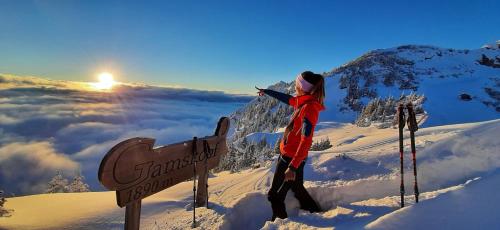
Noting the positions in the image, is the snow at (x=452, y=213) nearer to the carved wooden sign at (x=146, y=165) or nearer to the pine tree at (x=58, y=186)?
the carved wooden sign at (x=146, y=165)

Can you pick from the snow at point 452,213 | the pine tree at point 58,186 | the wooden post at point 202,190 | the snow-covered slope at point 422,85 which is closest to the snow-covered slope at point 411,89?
A: the snow-covered slope at point 422,85

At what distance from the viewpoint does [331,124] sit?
23469 mm

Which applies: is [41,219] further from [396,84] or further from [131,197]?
[396,84]

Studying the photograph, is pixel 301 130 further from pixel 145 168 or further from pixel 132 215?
pixel 132 215

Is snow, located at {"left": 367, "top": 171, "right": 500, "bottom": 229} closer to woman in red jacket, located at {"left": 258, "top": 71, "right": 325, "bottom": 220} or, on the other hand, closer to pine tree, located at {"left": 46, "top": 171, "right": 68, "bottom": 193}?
woman in red jacket, located at {"left": 258, "top": 71, "right": 325, "bottom": 220}

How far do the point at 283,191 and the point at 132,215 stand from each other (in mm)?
1757

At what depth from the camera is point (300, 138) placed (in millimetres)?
4117

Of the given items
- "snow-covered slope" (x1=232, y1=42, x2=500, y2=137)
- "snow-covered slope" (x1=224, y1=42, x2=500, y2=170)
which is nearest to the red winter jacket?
"snow-covered slope" (x1=224, y1=42, x2=500, y2=170)

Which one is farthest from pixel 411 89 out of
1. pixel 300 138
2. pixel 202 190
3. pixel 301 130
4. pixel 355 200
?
pixel 301 130

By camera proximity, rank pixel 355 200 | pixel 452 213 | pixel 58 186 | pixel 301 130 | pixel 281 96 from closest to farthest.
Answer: pixel 452 213
pixel 301 130
pixel 355 200
pixel 281 96
pixel 58 186

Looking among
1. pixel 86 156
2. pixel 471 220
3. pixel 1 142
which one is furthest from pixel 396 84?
pixel 1 142

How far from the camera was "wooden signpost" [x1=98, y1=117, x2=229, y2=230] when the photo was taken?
383 cm

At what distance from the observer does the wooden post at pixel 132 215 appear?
4.22 m

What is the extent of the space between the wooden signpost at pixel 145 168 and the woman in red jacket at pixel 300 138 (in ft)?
4.79
